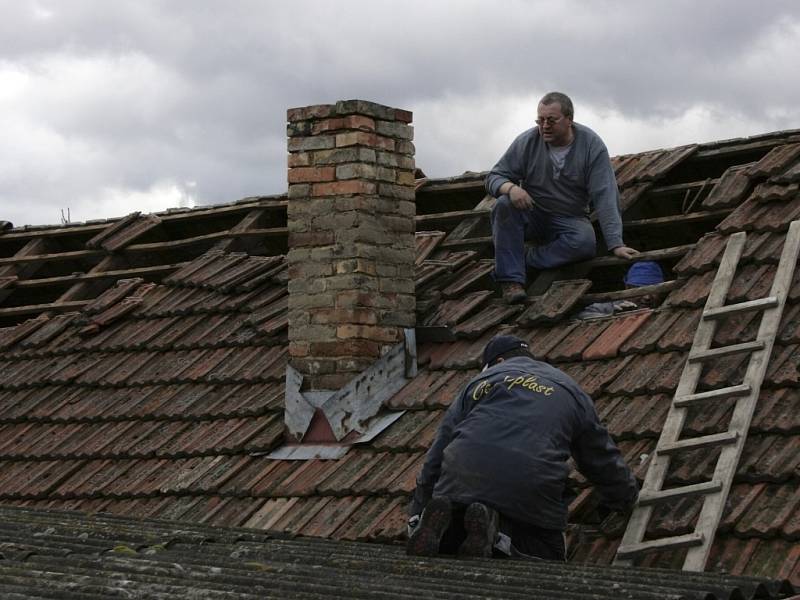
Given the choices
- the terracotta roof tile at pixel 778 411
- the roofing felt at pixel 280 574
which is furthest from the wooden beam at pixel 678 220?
the roofing felt at pixel 280 574

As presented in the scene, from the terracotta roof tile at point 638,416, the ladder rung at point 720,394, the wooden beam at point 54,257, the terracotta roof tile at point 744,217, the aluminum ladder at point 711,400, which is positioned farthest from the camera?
the wooden beam at point 54,257

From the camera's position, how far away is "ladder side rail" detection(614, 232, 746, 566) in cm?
649

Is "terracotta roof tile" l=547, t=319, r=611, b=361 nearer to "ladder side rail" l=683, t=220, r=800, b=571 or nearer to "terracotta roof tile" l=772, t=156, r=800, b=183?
"ladder side rail" l=683, t=220, r=800, b=571

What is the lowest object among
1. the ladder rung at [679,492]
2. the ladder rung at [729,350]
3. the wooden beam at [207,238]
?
the ladder rung at [679,492]

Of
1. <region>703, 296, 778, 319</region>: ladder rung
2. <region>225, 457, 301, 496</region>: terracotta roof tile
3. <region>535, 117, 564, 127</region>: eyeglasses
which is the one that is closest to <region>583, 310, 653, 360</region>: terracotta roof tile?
<region>703, 296, 778, 319</region>: ladder rung

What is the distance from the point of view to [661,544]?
6.26 m

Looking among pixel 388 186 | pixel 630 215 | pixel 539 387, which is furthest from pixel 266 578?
pixel 630 215

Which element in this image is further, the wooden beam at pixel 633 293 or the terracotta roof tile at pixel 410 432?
the wooden beam at pixel 633 293

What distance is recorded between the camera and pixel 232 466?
28.7ft

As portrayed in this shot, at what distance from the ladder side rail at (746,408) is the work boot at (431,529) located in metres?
1.01

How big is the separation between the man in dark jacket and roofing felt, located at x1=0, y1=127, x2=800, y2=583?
269 mm

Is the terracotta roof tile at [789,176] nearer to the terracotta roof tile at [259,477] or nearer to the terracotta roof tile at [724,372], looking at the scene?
the terracotta roof tile at [724,372]

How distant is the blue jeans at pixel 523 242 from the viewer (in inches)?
359

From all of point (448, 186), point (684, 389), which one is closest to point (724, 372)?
point (684, 389)
